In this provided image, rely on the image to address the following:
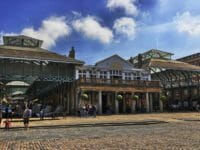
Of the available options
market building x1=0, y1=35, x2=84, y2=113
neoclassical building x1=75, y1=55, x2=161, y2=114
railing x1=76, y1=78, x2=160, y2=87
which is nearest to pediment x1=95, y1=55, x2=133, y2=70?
neoclassical building x1=75, y1=55, x2=161, y2=114

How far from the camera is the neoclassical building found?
42.1m

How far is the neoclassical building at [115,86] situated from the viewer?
42.1 meters

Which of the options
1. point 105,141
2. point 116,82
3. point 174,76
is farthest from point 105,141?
point 174,76

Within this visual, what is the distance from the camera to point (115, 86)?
142 ft

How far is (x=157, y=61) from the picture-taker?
172ft

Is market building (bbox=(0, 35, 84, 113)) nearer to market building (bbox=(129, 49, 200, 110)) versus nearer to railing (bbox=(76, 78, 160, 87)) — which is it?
railing (bbox=(76, 78, 160, 87))

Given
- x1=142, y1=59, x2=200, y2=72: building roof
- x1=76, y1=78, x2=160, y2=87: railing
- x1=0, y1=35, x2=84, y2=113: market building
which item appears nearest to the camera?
x1=0, y1=35, x2=84, y2=113: market building

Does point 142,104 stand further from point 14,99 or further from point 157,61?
point 14,99

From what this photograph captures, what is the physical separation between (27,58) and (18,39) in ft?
41.3

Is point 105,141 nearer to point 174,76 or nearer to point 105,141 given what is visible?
point 105,141

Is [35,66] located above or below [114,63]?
below

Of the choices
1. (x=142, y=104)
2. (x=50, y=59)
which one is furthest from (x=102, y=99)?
(x=50, y=59)

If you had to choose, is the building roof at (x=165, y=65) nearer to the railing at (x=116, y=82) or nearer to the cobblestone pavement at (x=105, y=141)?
the railing at (x=116, y=82)

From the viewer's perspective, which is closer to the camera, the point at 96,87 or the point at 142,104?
the point at 96,87
